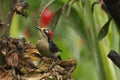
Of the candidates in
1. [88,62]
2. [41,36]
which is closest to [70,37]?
[88,62]

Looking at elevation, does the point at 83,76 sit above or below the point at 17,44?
below

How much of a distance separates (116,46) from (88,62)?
1164 millimetres

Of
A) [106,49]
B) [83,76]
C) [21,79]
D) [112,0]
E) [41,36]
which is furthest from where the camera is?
[83,76]

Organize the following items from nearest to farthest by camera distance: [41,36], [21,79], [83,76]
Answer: [21,79] < [41,36] < [83,76]

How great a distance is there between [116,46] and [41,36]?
53 centimetres

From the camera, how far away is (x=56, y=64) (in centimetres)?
104

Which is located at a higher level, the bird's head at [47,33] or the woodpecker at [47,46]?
the bird's head at [47,33]

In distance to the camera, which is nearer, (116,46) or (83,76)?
(116,46)

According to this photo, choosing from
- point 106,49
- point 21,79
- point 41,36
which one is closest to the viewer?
point 21,79

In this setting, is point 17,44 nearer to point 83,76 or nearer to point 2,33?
point 2,33

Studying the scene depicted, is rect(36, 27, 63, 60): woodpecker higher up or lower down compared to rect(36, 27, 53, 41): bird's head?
lower down

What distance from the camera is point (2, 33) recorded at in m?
0.99

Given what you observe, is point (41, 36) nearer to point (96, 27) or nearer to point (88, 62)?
point (96, 27)

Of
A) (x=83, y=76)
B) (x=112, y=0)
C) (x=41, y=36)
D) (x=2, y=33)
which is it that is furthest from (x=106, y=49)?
(x=83, y=76)
